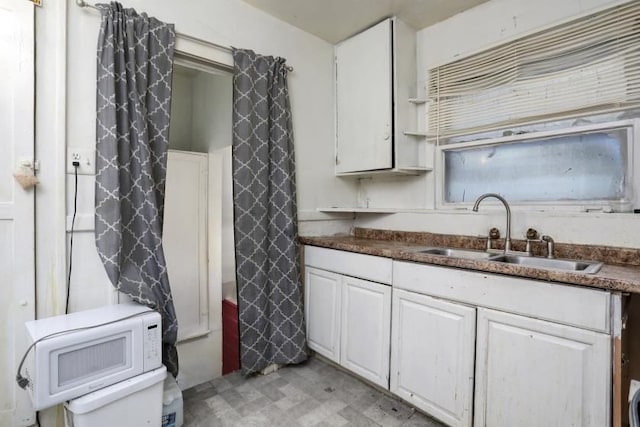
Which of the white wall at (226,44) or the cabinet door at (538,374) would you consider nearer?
the cabinet door at (538,374)

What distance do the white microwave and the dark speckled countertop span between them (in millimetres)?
1222

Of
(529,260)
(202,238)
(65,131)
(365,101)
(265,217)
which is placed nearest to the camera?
(65,131)

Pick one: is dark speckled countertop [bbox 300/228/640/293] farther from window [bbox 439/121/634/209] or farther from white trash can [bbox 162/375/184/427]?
white trash can [bbox 162/375/184/427]

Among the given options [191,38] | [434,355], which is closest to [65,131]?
[191,38]

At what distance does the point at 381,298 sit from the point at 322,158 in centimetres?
127

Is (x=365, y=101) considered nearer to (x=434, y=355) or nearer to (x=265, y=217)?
(x=265, y=217)

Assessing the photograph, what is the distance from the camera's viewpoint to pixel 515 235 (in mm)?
1959

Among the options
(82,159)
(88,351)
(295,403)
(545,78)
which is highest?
(545,78)

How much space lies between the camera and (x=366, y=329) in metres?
2.01

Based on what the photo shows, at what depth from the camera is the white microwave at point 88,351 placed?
1.23 m

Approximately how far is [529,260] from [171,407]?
2065 mm

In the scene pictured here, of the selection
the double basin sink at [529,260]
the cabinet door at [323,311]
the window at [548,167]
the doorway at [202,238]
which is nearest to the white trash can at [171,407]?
the doorway at [202,238]

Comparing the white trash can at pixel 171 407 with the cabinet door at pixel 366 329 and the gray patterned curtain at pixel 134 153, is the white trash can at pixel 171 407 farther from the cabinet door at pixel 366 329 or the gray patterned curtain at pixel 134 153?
the cabinet door at pixel 366 329

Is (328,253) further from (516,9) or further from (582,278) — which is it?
(516,9)
